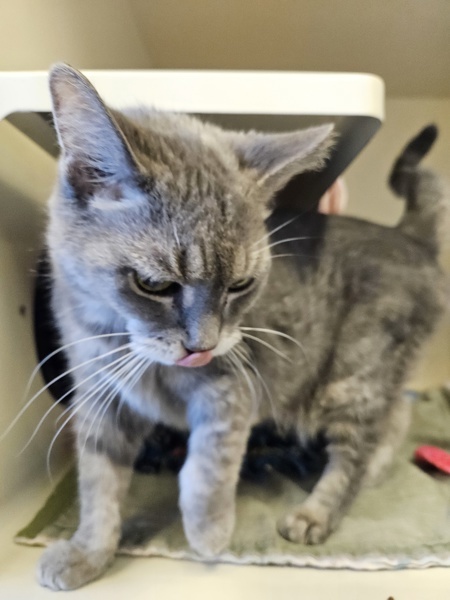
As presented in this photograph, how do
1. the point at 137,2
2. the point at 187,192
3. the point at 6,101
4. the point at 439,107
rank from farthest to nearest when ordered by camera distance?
the point at 439,107 → the point at 137,2 → the point at 6,101 → the point at 187,192

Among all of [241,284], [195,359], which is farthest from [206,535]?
[241,284]

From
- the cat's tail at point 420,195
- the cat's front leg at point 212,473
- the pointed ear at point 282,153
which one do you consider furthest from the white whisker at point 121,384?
the cat's tail at point 420,195

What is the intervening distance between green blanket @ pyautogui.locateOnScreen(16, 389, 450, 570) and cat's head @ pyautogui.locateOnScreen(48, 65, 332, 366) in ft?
1.13

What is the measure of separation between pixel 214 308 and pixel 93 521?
41cm

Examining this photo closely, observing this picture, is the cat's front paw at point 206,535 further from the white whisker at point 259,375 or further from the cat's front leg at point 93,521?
the white whisker at point 259,375

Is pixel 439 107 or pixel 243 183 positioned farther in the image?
pixel 439 107

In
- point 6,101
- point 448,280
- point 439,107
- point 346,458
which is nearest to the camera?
point 6,101

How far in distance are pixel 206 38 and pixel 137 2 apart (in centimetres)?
19

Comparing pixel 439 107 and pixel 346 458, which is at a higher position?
pixel 439 107

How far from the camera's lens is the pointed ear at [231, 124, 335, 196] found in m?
0.87

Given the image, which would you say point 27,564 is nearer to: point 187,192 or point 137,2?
point 187,192

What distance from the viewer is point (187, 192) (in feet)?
2.61

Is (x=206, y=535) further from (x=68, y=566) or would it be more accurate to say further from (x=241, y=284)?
(x=241, y=284)

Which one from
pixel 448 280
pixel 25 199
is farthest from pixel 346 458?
pixel 25 199
